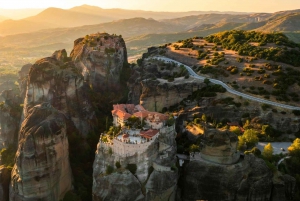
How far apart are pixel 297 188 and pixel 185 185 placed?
59.3 ft

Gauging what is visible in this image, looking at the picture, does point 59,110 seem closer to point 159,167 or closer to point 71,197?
point 71,197

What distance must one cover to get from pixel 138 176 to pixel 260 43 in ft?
239

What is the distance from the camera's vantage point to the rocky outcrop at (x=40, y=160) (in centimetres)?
4669

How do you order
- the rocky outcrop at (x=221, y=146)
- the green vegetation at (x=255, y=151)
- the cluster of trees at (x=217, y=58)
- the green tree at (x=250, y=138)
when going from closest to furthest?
the rocky outcrop at (x=221, y=146) → the green vegetation at (x=255, y=151) → the green tree at (x=250, y=138) → the cluster of trees at (x=217, y=58)

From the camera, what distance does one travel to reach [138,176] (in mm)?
45375

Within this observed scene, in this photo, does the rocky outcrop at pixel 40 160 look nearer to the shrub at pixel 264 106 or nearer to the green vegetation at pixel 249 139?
the green vegetation at pixel 249 139

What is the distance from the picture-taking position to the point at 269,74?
80.4 metres

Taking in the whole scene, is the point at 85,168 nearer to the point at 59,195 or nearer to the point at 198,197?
the point at 59,195

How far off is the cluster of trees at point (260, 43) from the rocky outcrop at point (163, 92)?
85.8 feet

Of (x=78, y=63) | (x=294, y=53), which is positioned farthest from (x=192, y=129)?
(x=294, y=53)

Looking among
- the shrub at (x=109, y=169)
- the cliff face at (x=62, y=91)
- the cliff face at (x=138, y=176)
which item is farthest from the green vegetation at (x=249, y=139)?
the cliff face at (x=62, y=91)

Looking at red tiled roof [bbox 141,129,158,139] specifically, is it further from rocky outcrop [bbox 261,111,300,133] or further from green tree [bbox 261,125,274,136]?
rocky outcrop [bbox 261,111,300,133]

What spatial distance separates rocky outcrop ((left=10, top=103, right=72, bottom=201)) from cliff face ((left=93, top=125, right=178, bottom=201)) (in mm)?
6652

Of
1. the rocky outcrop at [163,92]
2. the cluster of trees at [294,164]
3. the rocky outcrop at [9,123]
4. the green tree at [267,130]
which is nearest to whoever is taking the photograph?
the cluster of trees at [294,164]
